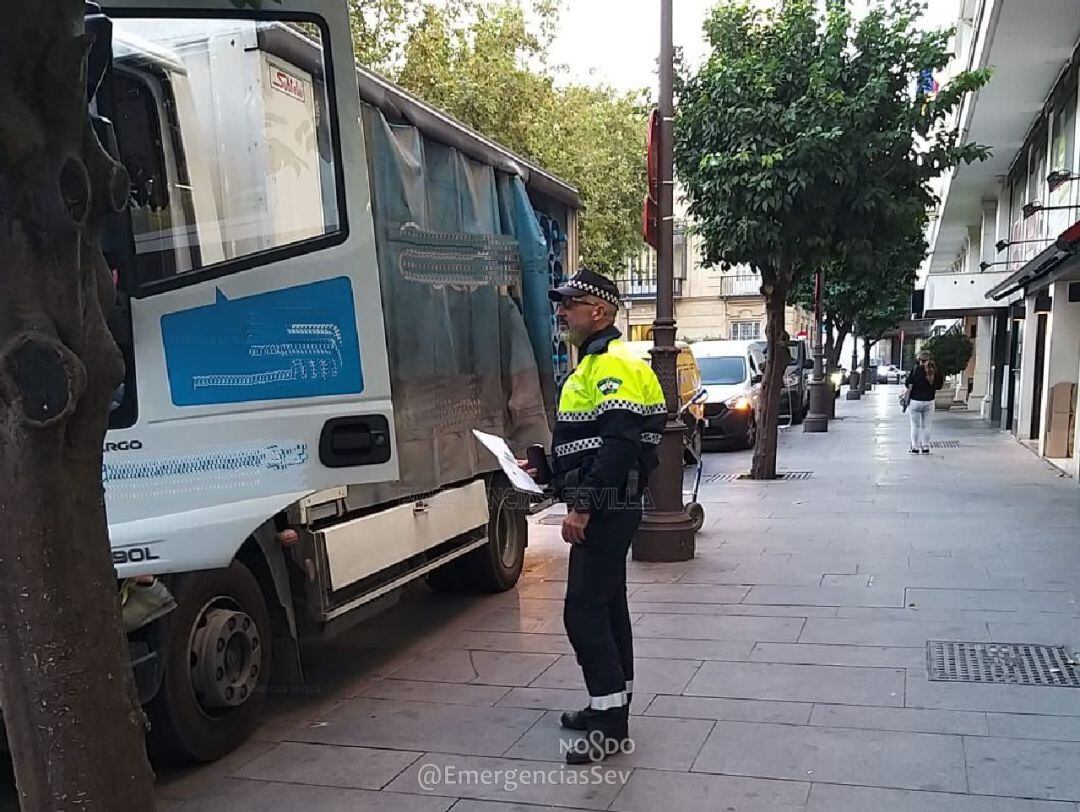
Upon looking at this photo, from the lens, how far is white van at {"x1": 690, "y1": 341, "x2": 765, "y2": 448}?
55.1ft

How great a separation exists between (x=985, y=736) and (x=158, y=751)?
11.4 feet

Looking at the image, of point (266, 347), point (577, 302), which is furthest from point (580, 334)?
point (266, 347)

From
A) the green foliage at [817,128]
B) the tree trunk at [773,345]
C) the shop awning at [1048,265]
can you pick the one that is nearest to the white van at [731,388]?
the tree trunk at [773,345]

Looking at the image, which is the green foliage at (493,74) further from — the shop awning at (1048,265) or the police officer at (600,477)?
the police officer at (600,477)

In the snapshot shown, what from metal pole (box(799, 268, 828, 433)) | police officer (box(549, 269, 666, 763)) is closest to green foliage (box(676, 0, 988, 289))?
police officer (box(549, 269, 666, 763))

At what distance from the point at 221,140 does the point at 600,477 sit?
204cm

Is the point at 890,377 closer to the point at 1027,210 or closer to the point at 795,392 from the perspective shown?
the point at 795,392

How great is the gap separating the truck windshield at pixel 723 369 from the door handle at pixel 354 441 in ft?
46.7

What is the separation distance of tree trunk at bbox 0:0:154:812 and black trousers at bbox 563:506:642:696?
2.12m

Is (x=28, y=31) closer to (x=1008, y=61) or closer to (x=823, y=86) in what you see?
(x=823, y=86)

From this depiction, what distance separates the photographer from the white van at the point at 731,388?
16.8 meters

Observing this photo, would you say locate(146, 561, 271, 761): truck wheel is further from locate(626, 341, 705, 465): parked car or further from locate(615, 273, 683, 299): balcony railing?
locate(615, 273, 683, 299): balcony railing

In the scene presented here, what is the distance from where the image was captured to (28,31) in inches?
72.0

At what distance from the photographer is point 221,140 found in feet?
12.6
